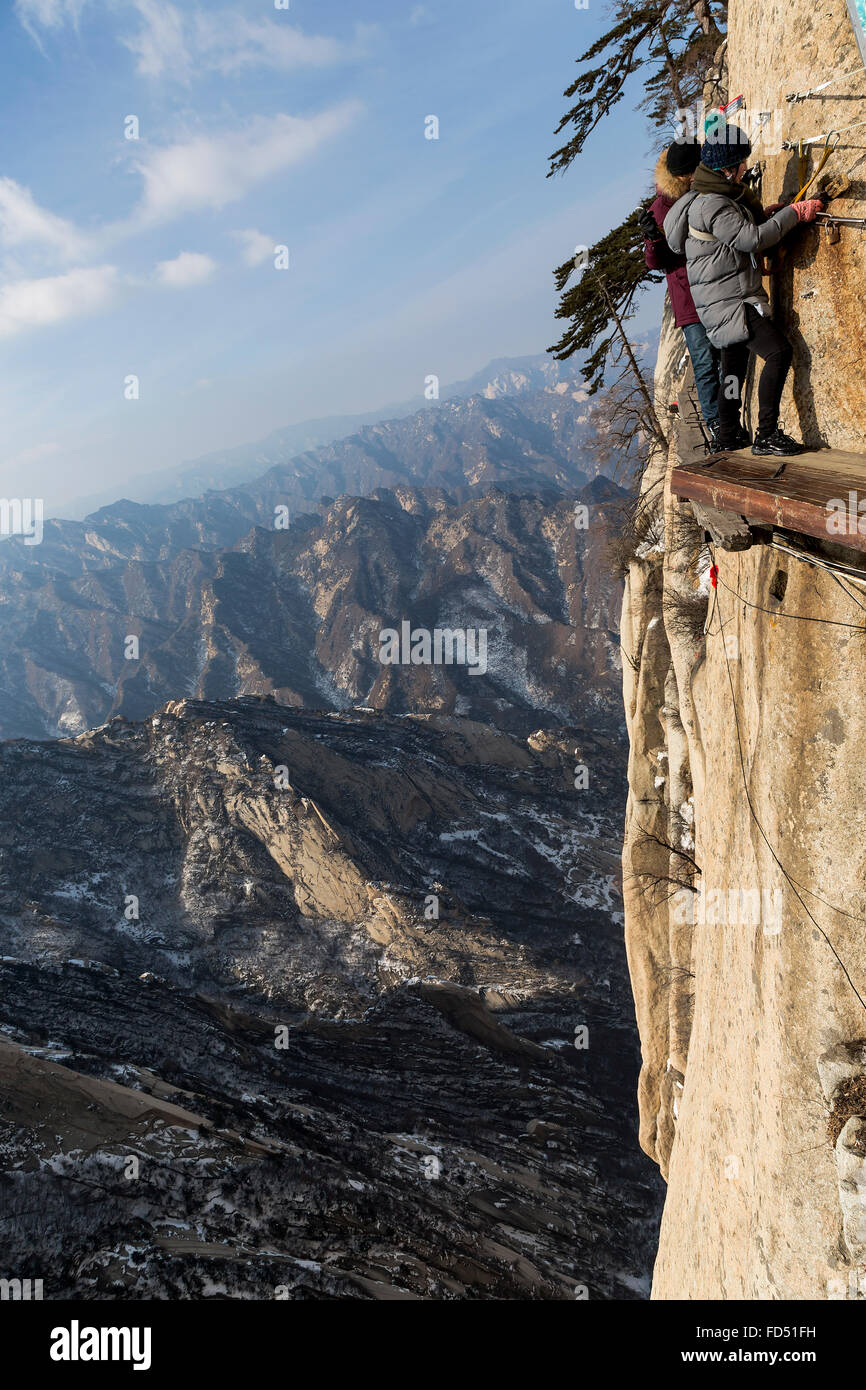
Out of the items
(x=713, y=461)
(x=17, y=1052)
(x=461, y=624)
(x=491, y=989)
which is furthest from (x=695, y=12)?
(x=461, y=624)

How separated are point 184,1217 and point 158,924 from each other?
3841 centimetres

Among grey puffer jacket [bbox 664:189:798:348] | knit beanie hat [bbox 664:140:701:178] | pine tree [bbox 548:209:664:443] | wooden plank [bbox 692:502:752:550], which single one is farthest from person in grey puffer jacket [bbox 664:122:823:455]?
pine tree [bbox 548:209:664:443]

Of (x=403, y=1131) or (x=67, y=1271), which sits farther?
(x=403, y=1131)

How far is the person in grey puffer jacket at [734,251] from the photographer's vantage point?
4793 millimetres

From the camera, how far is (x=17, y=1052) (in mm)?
21984

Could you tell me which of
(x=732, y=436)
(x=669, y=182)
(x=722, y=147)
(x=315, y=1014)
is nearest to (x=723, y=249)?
(x=722, y=147)

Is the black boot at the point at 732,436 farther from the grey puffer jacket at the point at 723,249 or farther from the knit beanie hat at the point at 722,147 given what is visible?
the knit beanie hat at the point at 722,147

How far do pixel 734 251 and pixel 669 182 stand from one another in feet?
3.40

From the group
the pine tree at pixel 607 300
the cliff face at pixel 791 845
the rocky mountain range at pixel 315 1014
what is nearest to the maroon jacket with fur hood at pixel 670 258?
the cliff face at pixel 791 845

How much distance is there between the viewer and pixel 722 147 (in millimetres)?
4766

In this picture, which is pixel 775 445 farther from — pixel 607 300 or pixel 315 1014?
pixel 315 1014

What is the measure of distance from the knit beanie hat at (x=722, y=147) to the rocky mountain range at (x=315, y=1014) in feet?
73.0

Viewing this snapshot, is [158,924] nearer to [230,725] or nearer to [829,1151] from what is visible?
[230,725]

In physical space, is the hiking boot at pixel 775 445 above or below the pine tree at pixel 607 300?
below
